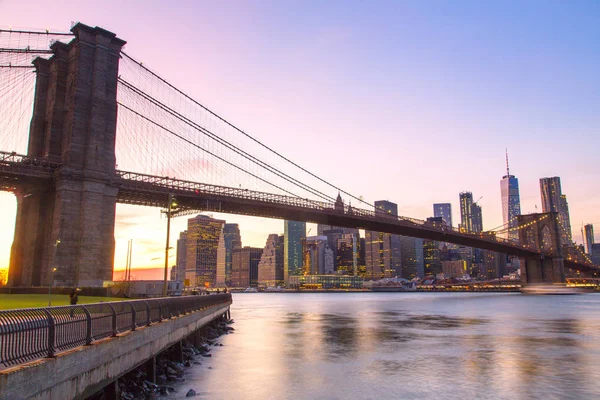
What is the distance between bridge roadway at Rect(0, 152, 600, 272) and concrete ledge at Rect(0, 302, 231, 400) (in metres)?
32.8

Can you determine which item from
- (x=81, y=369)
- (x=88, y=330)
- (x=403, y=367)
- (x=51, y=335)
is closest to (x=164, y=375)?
(x=88, y=330)

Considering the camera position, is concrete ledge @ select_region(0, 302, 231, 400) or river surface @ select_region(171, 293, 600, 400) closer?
concrete ledge @ select_region(0, 302, 231, 400)

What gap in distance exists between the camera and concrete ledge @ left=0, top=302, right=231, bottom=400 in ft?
24.9

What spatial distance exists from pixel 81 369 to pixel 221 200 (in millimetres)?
53384

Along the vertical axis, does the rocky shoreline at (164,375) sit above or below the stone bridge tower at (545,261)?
below

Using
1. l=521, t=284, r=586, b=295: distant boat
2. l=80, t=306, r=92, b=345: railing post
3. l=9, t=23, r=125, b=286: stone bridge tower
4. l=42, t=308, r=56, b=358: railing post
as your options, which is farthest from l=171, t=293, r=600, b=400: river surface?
l=521, t=284, r=586, b=295: distant boat

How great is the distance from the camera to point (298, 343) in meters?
28.8

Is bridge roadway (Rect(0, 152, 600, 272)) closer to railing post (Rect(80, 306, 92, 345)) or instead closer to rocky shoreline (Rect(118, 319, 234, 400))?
rocky shoreline (Rect(118, 319, 234, 400))

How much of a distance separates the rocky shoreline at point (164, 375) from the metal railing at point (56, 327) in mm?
1761

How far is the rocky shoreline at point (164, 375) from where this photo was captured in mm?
14484

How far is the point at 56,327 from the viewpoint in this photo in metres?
9.55

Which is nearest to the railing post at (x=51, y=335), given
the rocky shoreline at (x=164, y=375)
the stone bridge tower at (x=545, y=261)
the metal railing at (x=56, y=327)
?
the metal railing at (x=56, y=327)

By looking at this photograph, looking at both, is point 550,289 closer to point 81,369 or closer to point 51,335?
point 81,369

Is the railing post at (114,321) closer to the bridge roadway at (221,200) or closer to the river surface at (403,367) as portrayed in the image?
the river surface at (403,367)
